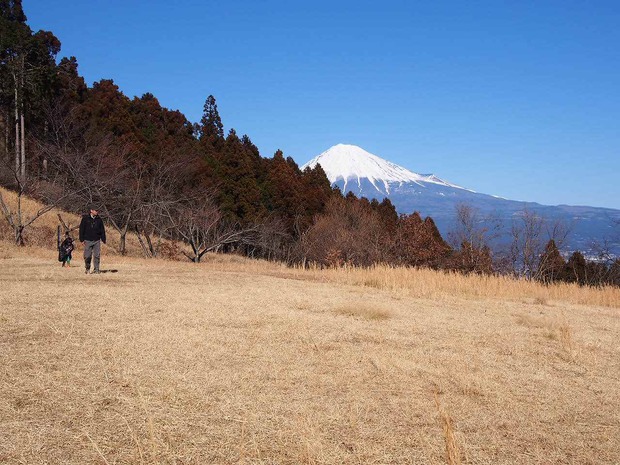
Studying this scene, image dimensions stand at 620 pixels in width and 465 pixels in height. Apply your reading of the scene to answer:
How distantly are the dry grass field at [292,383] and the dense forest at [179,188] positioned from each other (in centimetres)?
1642

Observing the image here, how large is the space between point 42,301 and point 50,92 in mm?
32684

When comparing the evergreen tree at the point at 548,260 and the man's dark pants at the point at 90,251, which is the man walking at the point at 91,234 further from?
the evergreen tree at the point at 548,260

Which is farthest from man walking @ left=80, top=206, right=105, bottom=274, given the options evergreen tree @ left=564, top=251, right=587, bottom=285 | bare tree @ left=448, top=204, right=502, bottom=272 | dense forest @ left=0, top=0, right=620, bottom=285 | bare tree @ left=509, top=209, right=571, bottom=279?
Result: evergreen tree @ left=564, top=251, right=587, bottom=285

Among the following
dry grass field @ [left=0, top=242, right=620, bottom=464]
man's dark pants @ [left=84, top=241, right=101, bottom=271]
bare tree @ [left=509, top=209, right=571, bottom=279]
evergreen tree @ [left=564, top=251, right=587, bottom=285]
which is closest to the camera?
dry grass field @ [left=0, top=242, right=620, bottom=464]

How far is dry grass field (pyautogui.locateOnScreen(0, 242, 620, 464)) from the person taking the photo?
3590 mm

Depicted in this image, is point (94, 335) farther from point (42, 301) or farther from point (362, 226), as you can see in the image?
point (362, 226)

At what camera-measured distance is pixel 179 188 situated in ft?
121

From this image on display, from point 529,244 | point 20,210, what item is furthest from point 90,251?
point 529,244

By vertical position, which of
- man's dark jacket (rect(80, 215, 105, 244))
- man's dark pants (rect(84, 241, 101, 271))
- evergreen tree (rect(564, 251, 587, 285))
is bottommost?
evergreen tree (rect(564, 251, 587, 285))

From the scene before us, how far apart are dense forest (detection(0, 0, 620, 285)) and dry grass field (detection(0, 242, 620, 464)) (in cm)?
1642

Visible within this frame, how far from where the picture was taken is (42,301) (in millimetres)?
8867

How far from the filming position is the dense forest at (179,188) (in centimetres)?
2711

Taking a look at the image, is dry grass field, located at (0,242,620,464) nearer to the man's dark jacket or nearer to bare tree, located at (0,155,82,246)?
the man's dark jacket

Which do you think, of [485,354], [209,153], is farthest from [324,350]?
[209,153]
